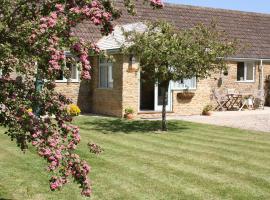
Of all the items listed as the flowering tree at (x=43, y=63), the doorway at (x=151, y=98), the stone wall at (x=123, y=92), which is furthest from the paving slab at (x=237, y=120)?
the flowering tree at (x=43, y=63)

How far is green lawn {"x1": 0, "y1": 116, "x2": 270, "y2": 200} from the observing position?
27.9 ft

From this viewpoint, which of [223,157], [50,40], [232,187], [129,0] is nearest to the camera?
[50,40]

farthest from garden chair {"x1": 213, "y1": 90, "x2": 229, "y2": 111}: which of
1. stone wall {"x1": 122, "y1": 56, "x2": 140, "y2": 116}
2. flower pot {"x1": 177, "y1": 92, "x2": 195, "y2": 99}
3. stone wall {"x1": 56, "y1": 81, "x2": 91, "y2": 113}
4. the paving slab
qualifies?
stone wall {"x1": 56, "y1": 81, "x2": 91, "y2": 113}

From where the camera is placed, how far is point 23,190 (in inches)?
335

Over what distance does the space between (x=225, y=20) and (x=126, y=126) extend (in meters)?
15.4

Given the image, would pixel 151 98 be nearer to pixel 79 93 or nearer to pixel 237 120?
pixel 79 93

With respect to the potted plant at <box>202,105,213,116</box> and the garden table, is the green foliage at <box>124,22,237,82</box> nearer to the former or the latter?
the potted plant at <box>202,105,213,116</box>

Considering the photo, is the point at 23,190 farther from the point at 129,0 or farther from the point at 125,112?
the point at 125,112

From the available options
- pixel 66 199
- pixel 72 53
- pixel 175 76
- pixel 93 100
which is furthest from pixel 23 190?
pixel 93 100

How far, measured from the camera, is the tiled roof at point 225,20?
2772cm

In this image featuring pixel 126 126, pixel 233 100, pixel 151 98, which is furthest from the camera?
pixel 233 100

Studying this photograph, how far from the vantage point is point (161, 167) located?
35.1 feet

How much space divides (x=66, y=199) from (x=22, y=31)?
3596 millimetres

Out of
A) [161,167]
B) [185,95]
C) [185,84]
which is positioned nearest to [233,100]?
[185,84]
